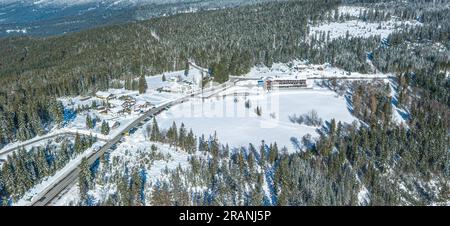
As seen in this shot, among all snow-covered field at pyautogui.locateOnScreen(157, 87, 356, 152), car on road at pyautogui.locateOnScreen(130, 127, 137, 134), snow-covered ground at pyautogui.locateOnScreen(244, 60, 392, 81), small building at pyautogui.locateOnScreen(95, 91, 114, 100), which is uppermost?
small building at pyautogui.locateOnScreen(95, 91, 114, 100)

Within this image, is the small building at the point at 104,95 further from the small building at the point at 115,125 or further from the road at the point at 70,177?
the small building at the point at 115,125

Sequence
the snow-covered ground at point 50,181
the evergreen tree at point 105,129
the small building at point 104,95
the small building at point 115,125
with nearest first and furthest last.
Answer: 1. the snow-covered ground at point 50,181
2. the evergreen tree at point 105,129
3. the small building at point 115,125
4. the small building at point 104,95

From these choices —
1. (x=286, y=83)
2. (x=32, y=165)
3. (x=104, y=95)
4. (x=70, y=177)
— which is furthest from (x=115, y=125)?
(x=286, y=83)

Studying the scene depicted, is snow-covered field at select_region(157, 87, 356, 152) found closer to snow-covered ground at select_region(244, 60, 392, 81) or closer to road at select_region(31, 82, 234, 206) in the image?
road at select_region(31, 82, 234, 206)

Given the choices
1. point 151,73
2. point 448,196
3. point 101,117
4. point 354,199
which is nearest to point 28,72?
point 151,73

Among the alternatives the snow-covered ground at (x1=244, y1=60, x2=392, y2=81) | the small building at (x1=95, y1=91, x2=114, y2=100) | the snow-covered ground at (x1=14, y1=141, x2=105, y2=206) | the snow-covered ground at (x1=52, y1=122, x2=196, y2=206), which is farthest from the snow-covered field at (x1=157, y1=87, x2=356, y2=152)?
the snow-covered ground at (x1=14, y1=141, x2=105, y2=206)

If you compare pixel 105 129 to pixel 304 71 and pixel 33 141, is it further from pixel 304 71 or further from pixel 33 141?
pixel 304 71

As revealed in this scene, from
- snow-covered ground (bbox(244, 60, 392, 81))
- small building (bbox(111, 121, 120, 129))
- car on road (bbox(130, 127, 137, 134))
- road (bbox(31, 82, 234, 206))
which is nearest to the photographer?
road (bbox(31, 82, 234, 206))

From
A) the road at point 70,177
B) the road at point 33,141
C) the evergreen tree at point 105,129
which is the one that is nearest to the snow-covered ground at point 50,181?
the road at point 70,177
